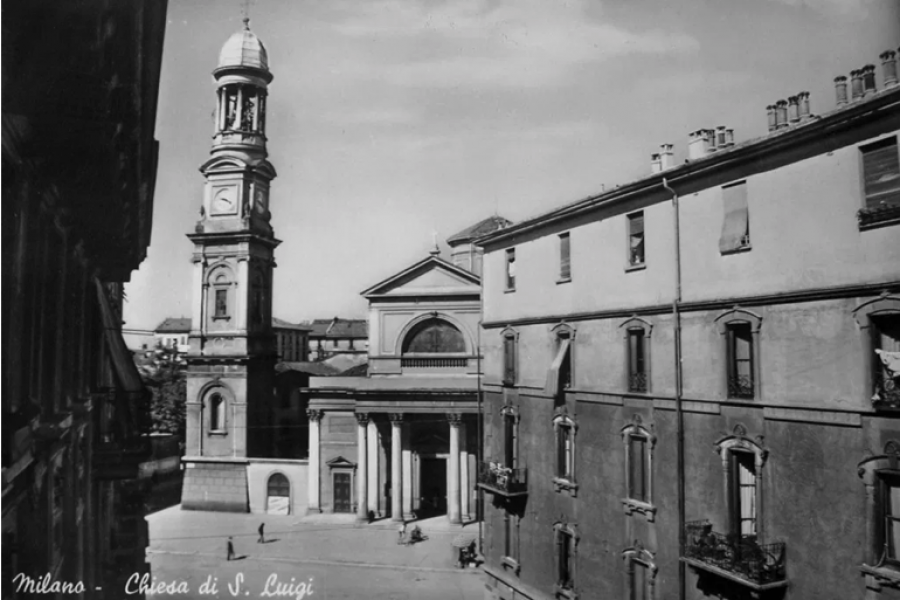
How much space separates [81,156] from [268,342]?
33.2 m

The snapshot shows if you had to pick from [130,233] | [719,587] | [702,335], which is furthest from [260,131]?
[719,587]

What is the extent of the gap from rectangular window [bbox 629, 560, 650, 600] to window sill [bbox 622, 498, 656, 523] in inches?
46.3

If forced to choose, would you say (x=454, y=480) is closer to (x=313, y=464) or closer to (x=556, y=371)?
(x=313, y=464)

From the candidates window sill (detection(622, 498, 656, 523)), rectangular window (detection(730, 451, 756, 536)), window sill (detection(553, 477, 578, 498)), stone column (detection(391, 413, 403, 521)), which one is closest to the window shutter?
rectangular window (detection(730, 451, 756, 536))

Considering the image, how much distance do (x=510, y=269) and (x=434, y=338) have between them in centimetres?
1581

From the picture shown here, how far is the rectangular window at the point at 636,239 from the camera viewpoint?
55.9ft

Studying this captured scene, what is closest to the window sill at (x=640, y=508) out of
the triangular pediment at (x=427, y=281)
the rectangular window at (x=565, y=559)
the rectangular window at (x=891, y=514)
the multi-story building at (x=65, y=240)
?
the rectangular window at (x=565, y=559)

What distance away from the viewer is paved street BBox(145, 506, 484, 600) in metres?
24.9

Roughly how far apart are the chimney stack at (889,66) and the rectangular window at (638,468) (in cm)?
875

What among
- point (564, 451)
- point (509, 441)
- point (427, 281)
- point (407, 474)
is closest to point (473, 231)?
point (427, 281)

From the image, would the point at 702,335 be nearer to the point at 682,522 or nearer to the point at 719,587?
the point at 682,522

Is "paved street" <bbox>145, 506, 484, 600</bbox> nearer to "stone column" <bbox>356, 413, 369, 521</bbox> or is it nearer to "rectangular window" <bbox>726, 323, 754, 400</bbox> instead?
"stone column" <bbox>356, 413, 369, 521</bbox>

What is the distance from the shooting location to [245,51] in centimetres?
1464

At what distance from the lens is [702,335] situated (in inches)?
592
